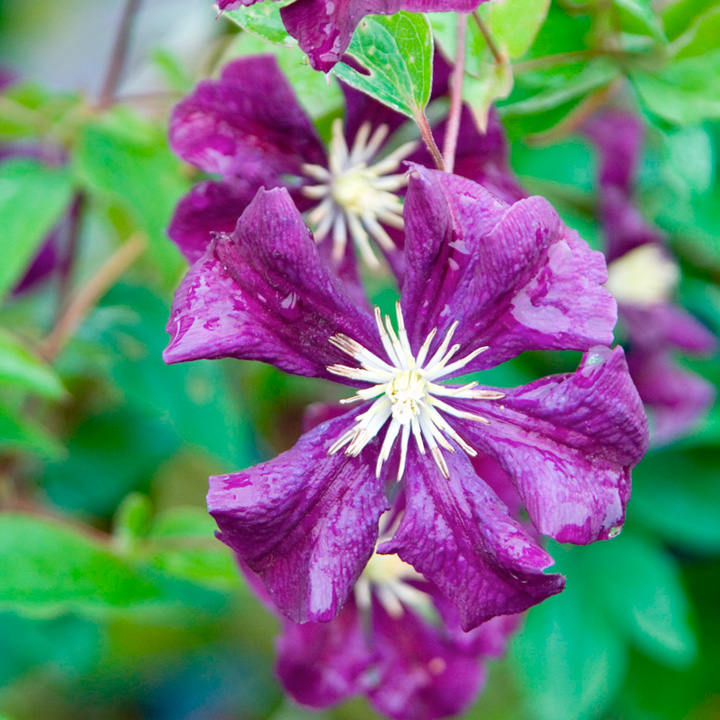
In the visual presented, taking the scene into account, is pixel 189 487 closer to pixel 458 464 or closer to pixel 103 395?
pixel 103 395

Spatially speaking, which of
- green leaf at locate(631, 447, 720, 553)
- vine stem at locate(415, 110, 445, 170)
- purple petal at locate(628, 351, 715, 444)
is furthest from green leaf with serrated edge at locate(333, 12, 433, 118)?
green leaf at locate(631, 447, 720, 553)

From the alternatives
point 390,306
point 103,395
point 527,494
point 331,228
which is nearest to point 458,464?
point 527,494

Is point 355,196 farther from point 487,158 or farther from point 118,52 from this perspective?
point 118,52

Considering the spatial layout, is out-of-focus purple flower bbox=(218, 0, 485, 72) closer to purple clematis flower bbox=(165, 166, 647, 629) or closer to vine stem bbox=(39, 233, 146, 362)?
purple clematis flower bbox=(165, 166, 647, 629)

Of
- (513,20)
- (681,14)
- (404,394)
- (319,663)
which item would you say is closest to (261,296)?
(404,394)

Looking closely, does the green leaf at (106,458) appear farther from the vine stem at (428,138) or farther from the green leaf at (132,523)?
the vine stem at (428,138)
